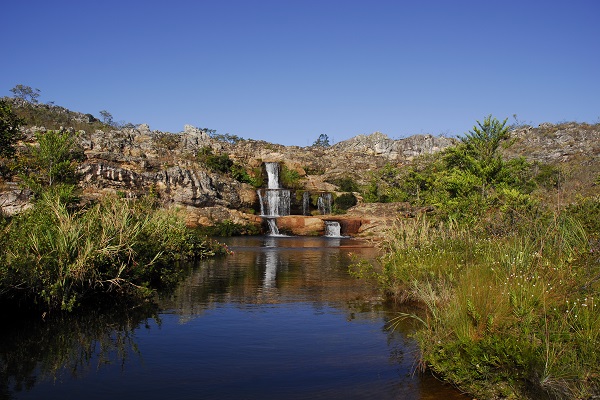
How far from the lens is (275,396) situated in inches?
216

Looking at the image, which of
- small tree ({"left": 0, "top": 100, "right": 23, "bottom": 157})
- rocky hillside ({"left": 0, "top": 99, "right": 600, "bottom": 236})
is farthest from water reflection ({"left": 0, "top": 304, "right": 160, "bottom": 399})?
small tree ({"left": 0, "top": 100, "right": 23, "bottom": 157})

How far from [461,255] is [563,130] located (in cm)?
6995

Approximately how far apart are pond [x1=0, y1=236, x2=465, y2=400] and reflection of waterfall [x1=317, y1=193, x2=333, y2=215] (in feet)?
116

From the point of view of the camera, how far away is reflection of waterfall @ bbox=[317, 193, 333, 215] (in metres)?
46.5

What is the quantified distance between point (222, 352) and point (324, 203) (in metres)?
40.1

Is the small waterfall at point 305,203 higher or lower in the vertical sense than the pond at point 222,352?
higher

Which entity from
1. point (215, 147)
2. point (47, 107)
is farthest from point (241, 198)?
point (47, 107)

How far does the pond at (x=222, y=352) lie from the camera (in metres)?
5.64

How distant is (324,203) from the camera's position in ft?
154

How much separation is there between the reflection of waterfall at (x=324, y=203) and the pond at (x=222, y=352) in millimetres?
35211

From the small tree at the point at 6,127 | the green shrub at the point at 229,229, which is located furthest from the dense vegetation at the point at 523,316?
the green shrub at the point at 229,229

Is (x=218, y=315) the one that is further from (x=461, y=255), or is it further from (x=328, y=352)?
(x=461, y=255)

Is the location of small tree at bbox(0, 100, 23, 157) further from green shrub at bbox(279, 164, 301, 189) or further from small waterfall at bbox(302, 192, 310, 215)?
green shrub at bbox(279, 164, 301, 189)

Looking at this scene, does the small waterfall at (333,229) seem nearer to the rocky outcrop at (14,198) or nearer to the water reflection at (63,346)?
the rocky outcrop at (14,198)
